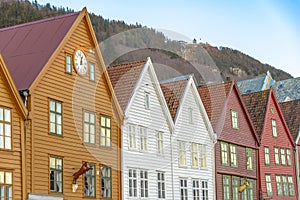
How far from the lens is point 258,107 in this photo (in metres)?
58.9

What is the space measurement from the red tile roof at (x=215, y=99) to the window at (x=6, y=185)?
22.5m

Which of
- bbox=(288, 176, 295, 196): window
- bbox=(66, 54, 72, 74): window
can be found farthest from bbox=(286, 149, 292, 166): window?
bbox=(66, 54, 72, 74): window

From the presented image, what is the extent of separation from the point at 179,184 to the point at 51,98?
1427cm

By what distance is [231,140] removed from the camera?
170ft

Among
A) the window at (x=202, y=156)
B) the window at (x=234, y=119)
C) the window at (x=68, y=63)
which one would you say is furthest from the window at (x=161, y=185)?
the window at (x=234, y=119)

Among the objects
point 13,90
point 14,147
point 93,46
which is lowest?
point 14,147

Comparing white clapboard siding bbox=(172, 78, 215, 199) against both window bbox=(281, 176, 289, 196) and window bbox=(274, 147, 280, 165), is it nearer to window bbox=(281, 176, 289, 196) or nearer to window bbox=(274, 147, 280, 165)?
window bbox=(274, 147, 280, 165)

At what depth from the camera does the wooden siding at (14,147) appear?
3100 centimetres

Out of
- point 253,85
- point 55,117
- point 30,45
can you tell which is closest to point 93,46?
point 30,45

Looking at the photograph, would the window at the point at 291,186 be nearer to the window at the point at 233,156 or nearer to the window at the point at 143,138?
the window at the point at 233,156

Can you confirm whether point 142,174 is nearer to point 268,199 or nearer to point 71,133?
point 71,133

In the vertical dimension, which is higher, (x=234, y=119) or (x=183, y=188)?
(x=234, y=119)

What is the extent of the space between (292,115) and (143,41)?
70531 mm

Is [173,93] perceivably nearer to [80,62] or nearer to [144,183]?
[144,183]
